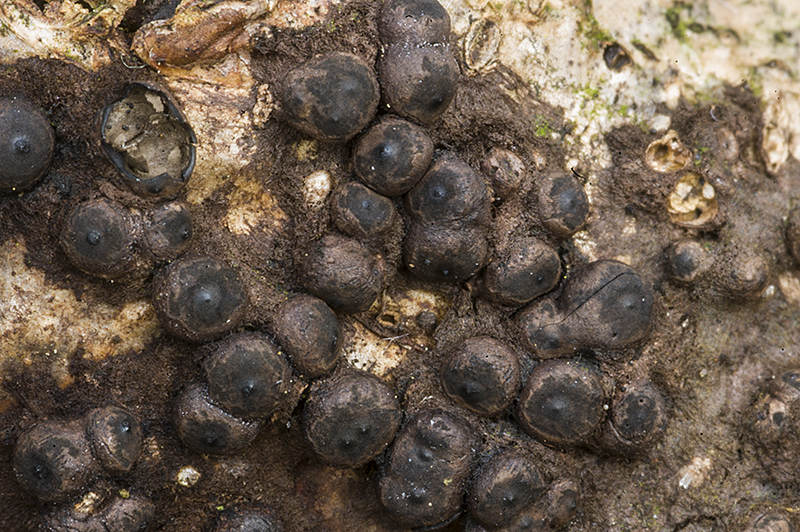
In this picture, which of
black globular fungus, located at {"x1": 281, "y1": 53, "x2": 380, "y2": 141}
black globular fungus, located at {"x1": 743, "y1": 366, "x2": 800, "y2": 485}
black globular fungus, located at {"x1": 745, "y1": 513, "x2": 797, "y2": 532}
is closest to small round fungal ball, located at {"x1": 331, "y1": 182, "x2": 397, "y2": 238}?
black globular fungus, located at {"x1": 281, "y1": 53, "x2": 380, "y2": 141}

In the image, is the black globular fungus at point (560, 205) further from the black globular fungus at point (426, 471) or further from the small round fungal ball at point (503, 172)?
the black globular fungus at point (426, 471)

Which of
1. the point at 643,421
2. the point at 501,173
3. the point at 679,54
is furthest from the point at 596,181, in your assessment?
the point at 643,421

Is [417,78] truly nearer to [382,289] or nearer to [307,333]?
[382,289]

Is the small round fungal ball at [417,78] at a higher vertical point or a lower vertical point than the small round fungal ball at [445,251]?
higher

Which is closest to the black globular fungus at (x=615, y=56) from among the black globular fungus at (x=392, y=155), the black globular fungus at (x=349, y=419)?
the black globular fungus at (x=392, y=155)

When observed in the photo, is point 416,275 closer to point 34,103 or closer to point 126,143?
point 126,143

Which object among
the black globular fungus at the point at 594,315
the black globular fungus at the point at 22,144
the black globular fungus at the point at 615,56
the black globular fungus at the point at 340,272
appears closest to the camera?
the black globular fungus at the point at 22,144
